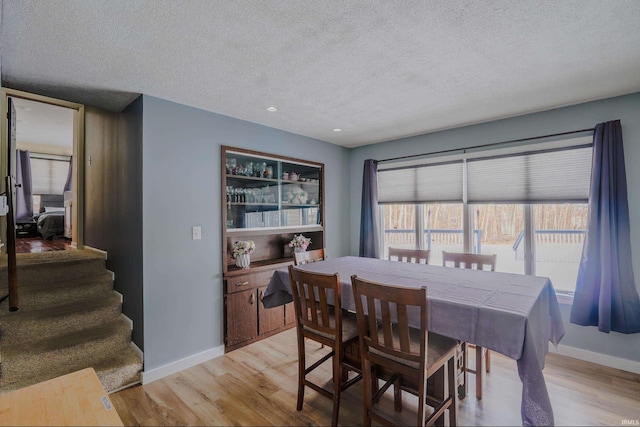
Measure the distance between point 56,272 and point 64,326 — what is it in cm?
72

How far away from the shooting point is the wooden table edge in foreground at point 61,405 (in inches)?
35.3

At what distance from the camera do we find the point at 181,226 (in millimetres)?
2732

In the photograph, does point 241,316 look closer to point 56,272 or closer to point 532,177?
point 56,272

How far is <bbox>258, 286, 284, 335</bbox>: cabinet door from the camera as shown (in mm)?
3254

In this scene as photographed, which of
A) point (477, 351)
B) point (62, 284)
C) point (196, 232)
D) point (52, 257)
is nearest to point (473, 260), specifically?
point (477, 351)

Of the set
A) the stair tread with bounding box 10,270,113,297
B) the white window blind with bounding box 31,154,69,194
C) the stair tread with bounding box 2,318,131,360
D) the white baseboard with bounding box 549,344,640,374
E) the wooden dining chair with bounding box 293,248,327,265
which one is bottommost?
the white baseboard with bounding box 549,344,640,374

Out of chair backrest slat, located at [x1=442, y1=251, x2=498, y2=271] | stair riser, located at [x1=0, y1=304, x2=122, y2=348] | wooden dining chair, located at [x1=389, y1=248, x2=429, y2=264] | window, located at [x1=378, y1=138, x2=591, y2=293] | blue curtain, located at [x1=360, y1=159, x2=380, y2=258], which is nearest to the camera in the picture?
stair riser, located at [x1=0, y1=304, x2=122, y2=348]

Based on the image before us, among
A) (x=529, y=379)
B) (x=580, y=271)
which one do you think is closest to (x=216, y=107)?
(x=529, y=379)

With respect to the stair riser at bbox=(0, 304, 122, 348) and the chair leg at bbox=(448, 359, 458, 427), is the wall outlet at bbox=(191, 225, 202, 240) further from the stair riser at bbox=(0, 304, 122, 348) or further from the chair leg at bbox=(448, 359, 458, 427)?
the chair leg at bbox=(448, 359, 458, 427)

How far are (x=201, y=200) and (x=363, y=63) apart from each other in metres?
1.90

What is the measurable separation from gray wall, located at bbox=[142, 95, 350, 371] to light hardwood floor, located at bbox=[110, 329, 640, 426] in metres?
0.33

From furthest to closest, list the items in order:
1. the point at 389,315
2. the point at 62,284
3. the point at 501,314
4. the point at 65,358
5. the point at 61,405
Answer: the point at 62,284, the point at 65,358, the point at 389,315, the point at 501,314, the point at 61,405

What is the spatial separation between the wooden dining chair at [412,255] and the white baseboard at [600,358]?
1.38 metres

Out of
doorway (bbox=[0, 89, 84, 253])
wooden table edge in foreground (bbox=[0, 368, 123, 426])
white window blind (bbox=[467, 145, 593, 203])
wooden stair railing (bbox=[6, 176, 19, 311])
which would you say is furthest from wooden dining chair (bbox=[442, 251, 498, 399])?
doorway (bbox=[0, 89, 84, 253])
